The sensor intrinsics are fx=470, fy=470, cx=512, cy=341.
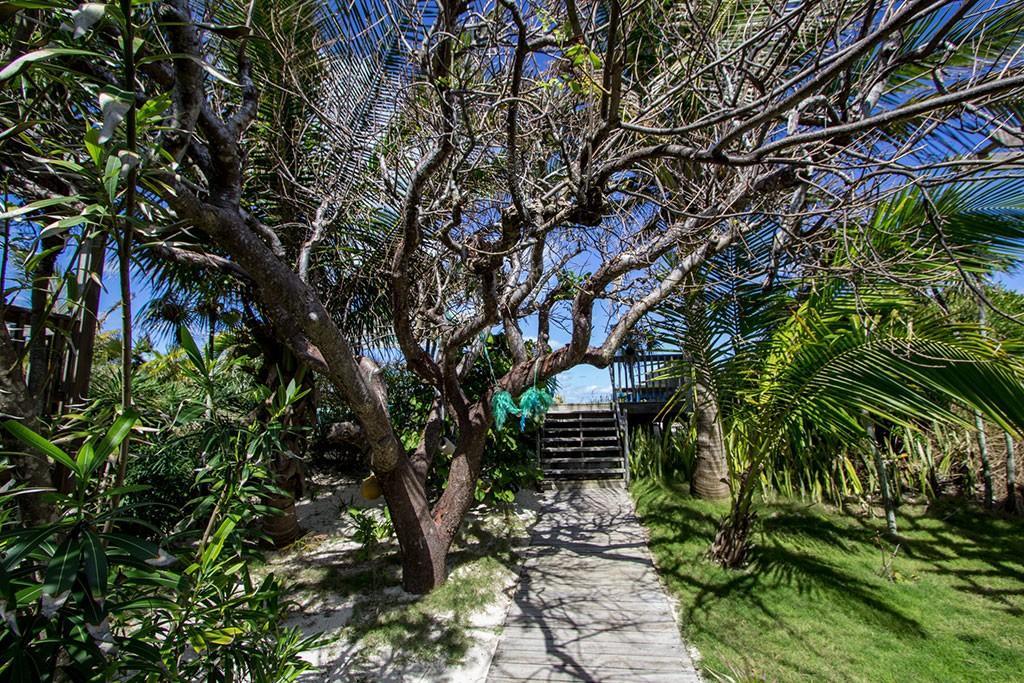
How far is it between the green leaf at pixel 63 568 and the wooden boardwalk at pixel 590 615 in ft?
8.53

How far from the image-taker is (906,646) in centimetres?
301

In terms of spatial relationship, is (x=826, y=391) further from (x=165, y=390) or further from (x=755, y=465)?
(x=165, y=390)

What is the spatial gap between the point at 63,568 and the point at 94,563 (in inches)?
1.8

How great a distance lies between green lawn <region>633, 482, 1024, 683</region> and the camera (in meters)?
2.87

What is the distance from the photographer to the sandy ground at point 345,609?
292 centimetres

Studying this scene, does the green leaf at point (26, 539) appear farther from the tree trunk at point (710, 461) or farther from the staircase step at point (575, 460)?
the staircase step at point (575, 460)

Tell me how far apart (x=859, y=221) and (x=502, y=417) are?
115 inches

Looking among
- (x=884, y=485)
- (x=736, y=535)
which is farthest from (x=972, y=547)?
(x=736, y=535)

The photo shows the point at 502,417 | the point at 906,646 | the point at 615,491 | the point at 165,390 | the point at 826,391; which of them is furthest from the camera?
the point at 615,491

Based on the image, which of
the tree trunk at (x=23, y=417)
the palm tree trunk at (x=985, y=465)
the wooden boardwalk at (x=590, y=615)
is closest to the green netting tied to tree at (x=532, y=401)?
the wooden boardwalk at (x=590, y=615)

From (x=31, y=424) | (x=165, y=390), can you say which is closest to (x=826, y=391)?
(x=31, y=424)

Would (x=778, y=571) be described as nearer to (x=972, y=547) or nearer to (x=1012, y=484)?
(x=972, y=547)

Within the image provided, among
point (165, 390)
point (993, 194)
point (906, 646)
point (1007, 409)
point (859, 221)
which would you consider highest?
point (993, 194)

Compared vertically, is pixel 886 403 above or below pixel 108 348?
below
